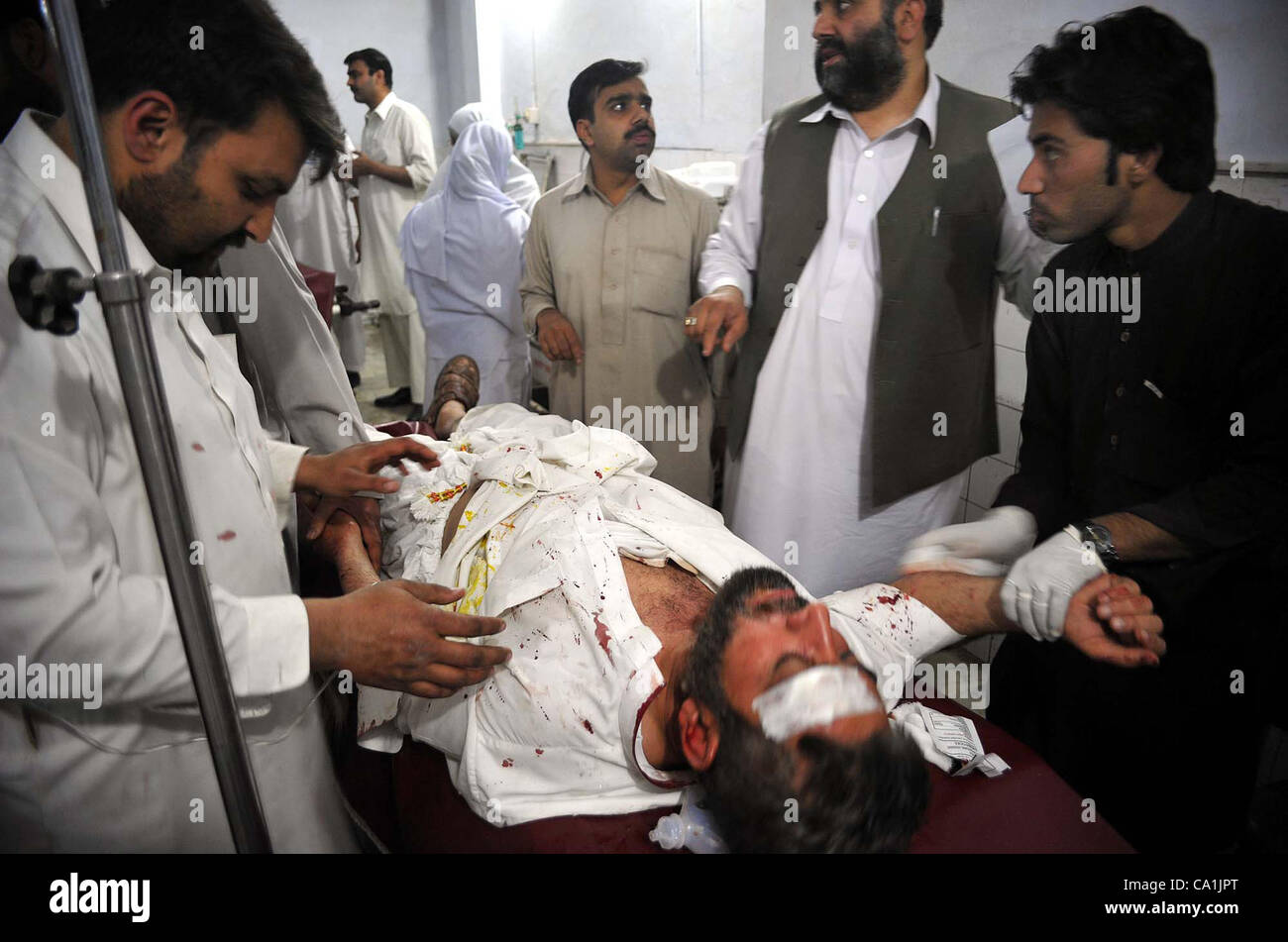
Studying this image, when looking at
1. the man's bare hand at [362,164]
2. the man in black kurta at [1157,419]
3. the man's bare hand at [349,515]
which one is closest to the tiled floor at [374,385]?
the man's bare hand at [362,164]

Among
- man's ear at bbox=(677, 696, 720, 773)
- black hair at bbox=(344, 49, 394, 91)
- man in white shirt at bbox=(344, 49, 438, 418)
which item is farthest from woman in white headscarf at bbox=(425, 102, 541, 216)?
man's ear at bbox=(677, 696, 720, 773)

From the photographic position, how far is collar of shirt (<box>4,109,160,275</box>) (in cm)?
72

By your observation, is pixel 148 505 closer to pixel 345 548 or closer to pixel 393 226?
pixel 345 548

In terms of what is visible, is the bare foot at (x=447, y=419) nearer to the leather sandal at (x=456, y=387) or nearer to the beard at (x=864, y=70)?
the leather sandal at (x=456, y=387)

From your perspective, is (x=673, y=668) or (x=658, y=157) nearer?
(x=673, y=668)

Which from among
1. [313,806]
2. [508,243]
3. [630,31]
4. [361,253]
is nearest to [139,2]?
[313,806]

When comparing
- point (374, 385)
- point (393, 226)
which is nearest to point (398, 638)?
point (393, 226)

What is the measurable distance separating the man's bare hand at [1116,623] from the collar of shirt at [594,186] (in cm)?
145

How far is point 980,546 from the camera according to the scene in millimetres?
1215

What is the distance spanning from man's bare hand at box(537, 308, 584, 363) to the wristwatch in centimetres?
124

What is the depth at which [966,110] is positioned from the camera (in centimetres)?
126

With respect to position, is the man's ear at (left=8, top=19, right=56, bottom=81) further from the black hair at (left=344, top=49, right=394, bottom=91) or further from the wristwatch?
the wristwatch

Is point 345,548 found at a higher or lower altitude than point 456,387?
lower

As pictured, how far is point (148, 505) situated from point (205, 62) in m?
0.42
